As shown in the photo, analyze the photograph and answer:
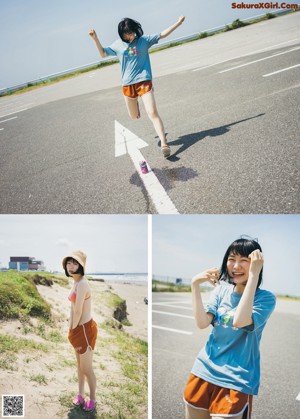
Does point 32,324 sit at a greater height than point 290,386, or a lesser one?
greater

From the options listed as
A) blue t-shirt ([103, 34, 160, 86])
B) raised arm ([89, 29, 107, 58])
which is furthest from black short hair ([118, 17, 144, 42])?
raised arm ([89, 29, 107, 58])

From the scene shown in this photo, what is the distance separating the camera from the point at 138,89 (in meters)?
4.26

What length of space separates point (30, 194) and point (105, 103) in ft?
12.7

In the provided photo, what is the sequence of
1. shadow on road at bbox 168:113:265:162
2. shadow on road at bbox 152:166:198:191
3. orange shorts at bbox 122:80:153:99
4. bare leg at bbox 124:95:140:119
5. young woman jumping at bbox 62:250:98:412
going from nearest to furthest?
young woman jumping at bbox 62:250:98:412, shadow on road at bbox 152:166:198:191, orange shorts at bbox 122:80:153:99, bare leg at bbox 124:95:140:119, shadow on road at bbox 168:113:265:162

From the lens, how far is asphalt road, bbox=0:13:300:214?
3551 mm

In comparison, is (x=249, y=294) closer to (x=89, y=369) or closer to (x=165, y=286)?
(x=165, y=286)

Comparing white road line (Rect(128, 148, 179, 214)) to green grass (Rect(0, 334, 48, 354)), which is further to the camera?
white road line (Rect(128, 148, 179, 214))

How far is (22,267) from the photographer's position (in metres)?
3.61

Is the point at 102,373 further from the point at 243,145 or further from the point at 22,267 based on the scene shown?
the point at 243,145

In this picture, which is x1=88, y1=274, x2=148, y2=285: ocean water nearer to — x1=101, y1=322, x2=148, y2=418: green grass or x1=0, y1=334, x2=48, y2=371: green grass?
x1=101, y1=322, x2=148, y2=418: green grass

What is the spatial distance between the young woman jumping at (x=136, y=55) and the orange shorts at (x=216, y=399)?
256 cm

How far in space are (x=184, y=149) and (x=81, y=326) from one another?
2210 millimetres

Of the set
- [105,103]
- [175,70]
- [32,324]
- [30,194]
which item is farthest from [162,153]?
[175,70]

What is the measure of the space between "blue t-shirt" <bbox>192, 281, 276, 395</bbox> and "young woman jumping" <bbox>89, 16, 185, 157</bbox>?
2.32 m
